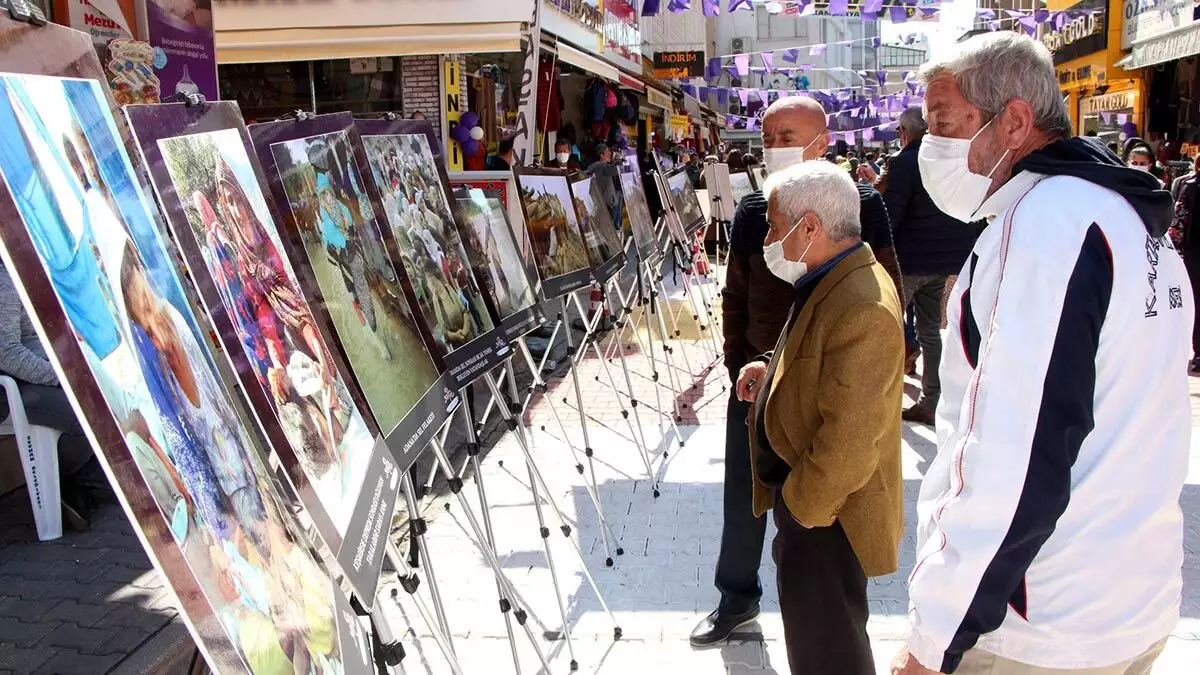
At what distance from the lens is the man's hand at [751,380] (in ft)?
9.97

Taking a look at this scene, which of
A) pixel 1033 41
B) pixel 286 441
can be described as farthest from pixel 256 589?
pixel 1033 41

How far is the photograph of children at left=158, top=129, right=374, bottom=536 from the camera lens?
1.69 meters

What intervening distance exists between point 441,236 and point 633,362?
5.92 meters

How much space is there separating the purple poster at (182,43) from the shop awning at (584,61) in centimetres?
645

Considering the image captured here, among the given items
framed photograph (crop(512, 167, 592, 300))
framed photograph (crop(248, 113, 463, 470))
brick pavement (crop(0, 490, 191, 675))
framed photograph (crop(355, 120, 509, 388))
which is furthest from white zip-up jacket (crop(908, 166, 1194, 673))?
framed photograph (crop(512, 167, 592, 300))

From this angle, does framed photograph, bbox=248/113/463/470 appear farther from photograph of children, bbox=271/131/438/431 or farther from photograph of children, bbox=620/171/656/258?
photograph of children, bbox=620/171/656/258

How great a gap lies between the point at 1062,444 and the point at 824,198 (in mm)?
1366

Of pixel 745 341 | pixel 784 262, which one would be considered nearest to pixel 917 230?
pixel 745 341

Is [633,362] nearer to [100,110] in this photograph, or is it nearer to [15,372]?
[15,372]

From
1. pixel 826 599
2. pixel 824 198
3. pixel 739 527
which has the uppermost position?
pixel 824 198

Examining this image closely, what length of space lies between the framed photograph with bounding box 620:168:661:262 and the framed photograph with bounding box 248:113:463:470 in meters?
4.07

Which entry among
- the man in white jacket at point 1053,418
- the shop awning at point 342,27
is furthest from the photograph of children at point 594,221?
the shop awning at point 342,27

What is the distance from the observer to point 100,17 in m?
5.72

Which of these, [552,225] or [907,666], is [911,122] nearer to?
[552,225]
